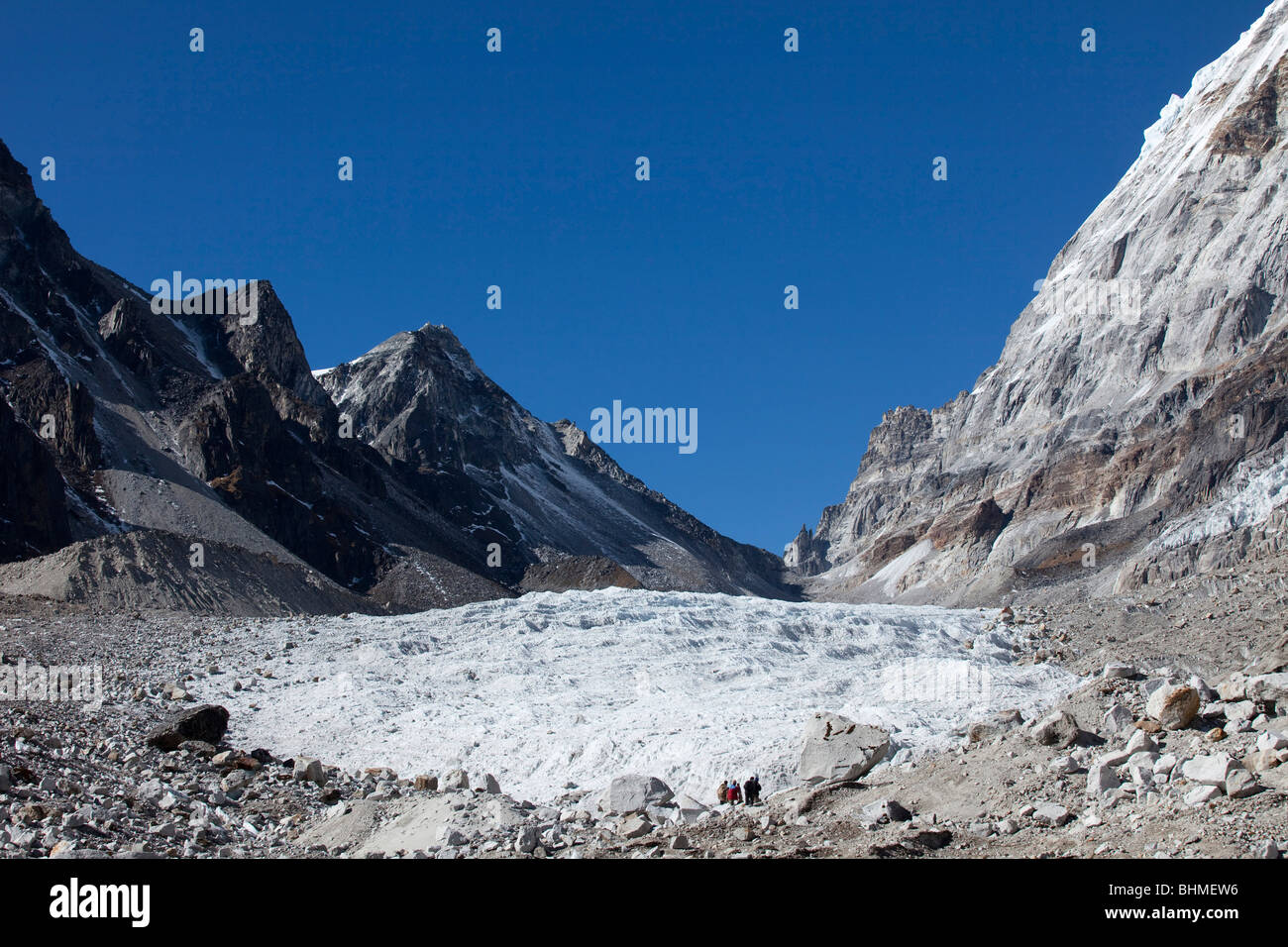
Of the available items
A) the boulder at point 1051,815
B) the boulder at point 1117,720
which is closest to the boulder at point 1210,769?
the boulder at point 1051,815

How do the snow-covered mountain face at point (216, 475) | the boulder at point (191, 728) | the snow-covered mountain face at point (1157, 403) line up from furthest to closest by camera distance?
the snow-covered mountain face at point (1157, 403) < the snow-covered mountain face at point (216, 475) < the boulder at point (191, 728)

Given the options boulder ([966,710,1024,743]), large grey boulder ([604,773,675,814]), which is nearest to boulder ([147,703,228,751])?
large grey boulder ([604,773,675,814])

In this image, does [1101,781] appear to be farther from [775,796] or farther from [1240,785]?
[775,796]

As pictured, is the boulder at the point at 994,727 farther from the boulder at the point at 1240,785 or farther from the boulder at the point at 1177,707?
the boulder at the point at 1240,785

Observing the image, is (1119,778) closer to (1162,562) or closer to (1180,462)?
(1162,562)

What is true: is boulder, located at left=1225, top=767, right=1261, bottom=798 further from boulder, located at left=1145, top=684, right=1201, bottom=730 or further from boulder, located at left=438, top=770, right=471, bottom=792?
boulder, located at left=438, top=770, right=471, bottom=792

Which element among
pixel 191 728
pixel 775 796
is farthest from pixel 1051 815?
pixel 191 728
